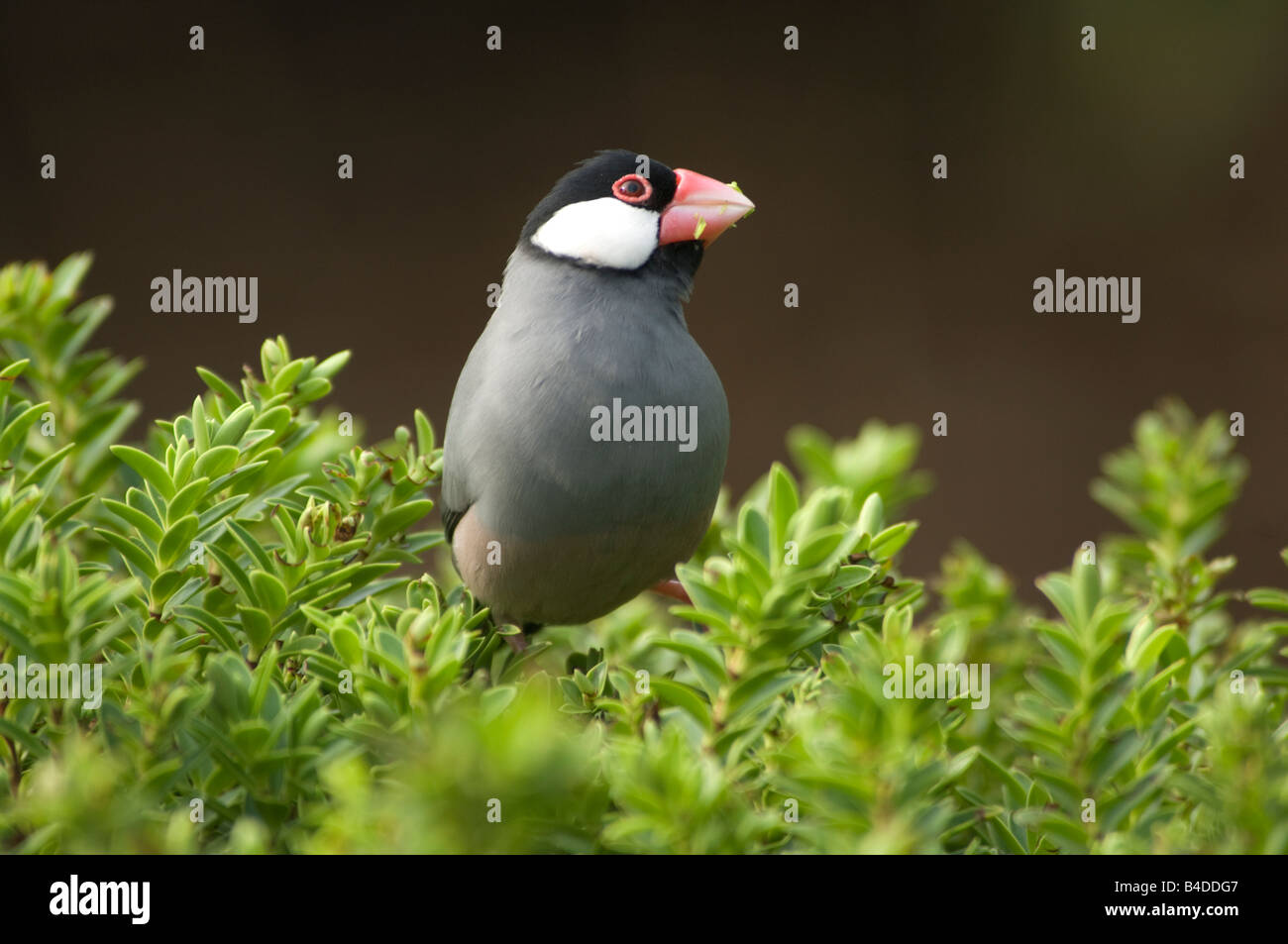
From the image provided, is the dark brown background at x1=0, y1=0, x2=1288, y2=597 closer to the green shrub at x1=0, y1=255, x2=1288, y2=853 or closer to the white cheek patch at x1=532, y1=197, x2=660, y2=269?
the white cheek patch at x1=532, y1=197, x2=660, y2=269

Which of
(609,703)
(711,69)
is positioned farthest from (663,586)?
(711,69)

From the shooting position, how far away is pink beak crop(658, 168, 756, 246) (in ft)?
6.44

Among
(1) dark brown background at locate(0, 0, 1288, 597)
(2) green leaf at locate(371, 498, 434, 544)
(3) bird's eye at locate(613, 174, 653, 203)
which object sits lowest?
(2) green leaf at locate(371, 498, 434, 544)

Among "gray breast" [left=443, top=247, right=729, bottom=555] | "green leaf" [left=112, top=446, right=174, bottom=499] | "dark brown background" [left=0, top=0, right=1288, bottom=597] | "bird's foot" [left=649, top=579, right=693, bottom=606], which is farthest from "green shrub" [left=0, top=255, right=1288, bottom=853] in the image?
"dark brown background" [left=0, top=0, right=1288, bottom=597]

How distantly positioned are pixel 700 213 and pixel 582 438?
19.9 inches

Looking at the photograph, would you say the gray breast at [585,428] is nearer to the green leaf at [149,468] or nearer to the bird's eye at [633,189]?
the bird's eye at [633,189]

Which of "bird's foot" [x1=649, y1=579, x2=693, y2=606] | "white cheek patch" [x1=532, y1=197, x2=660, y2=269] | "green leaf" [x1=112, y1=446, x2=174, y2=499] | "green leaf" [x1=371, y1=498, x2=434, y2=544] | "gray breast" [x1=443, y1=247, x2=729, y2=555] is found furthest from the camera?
"bird's foot" [x1=649, y1=579, x2=693, y2=606]

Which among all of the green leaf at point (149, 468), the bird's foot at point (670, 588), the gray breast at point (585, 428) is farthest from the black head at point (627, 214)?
the green leaf at point (149, 468)

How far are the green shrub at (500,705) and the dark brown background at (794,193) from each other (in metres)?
2.27

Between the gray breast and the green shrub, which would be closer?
the green shrub

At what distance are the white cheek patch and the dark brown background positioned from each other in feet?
5.84

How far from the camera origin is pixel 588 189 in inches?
77.4
